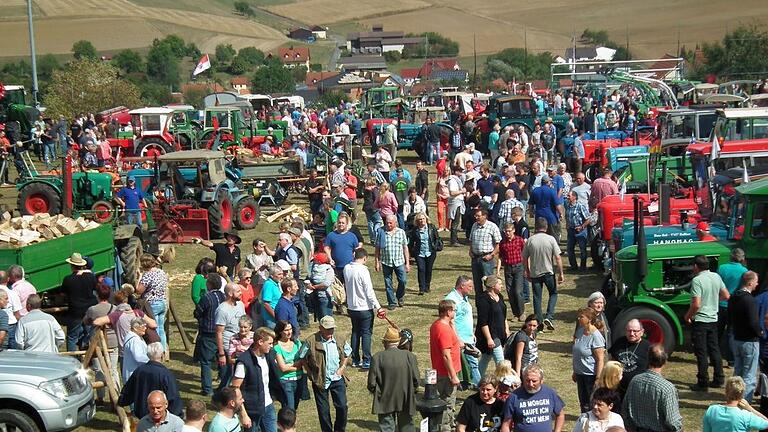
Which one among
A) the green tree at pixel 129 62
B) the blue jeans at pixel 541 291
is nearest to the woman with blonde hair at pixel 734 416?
the blue jeans at pixel 541 291

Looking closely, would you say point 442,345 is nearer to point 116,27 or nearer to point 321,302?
point 321,302

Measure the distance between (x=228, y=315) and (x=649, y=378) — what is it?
14.9 feet

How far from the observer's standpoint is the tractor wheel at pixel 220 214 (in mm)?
22422

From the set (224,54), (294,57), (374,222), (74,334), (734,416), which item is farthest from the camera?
(294,57)

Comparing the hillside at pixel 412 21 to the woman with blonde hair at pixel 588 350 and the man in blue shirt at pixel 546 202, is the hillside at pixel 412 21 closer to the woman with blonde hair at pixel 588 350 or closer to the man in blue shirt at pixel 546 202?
the man in blue shirt at pixel 546 202

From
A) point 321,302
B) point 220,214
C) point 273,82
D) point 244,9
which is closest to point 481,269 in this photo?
point 321,302

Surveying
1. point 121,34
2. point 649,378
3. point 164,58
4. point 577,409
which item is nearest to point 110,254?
point 577,409

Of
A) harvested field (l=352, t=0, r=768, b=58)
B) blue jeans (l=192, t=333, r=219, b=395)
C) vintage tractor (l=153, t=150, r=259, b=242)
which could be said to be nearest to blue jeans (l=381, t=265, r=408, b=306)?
blue jeans (l=192, t=333, r=219, b=395)

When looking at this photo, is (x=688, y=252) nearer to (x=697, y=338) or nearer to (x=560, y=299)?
(x=697, y=338)

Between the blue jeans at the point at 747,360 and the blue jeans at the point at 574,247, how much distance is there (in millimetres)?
7330

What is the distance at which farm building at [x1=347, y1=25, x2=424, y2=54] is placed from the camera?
118 m

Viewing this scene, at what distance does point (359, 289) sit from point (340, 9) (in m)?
132

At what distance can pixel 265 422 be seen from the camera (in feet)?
34.6

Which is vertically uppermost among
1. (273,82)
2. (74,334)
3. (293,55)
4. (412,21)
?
(412,21)
